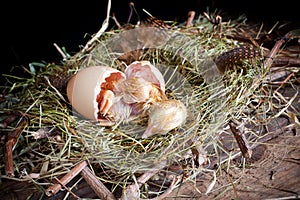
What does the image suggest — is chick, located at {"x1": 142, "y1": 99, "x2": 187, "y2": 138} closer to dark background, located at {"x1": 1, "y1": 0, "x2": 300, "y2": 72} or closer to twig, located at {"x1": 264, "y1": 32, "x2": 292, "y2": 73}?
twig, located at {"x1": 264, "y1": 32, "x2": 292, "y2": 73}

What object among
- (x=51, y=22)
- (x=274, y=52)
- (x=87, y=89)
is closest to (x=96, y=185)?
(x=87, y=89)

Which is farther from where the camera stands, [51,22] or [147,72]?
[51,22]

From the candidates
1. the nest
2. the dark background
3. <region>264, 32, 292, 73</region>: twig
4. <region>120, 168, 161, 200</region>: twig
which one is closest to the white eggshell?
the nest

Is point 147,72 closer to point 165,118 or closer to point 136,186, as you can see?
point 165,118

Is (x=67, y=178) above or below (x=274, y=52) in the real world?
below

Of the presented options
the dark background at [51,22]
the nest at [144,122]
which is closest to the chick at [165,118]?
the nest at [144,122]

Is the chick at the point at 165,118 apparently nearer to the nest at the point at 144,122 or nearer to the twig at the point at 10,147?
the nest at the point at 144,122
